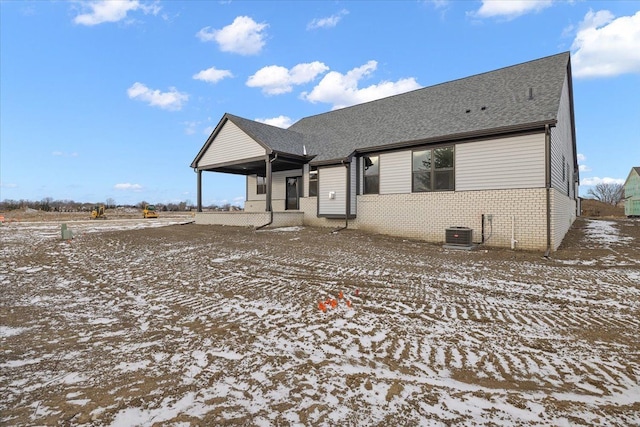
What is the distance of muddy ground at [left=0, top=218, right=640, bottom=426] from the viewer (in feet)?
7.78

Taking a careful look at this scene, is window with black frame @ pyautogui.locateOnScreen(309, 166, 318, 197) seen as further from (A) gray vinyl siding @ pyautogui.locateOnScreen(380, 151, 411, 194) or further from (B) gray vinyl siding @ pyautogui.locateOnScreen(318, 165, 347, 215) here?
(A) gray vinyl siding @ pyautogui.locateOnScreen(380, 151, 411, 194)

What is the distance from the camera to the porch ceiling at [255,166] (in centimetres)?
1636

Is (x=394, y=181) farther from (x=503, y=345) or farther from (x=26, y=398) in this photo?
(x=26, y=398)

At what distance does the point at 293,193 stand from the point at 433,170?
8.97m

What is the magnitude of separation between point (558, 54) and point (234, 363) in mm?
17705

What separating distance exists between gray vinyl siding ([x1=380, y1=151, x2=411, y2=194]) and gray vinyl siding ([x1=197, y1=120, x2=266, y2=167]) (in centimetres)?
596

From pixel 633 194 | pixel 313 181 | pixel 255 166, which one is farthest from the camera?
pixel 633 194

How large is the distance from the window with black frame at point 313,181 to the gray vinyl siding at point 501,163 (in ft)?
22.7

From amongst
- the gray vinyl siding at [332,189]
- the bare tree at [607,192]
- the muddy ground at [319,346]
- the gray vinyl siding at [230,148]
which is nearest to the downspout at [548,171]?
the muddy ground at [319,346]

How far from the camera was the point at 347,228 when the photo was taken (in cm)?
1472

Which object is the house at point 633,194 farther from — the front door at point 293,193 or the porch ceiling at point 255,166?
the porch ceiling at point 255,166

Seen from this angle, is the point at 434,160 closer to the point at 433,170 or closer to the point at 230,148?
the point at 433,170

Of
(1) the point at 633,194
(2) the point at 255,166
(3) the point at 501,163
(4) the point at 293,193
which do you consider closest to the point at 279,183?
(4) the point at 293,193

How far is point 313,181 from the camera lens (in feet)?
54.0
